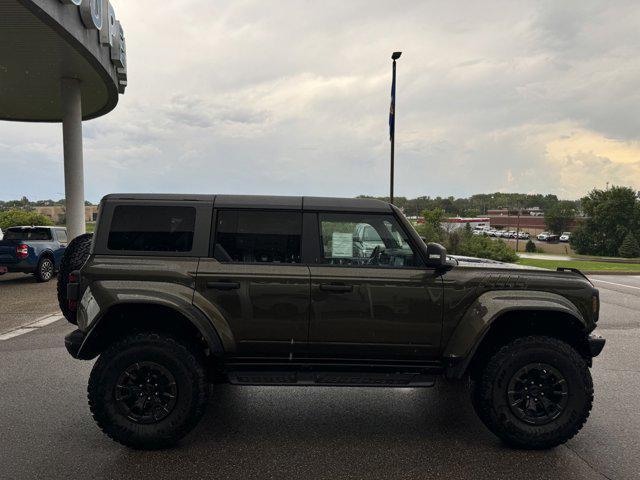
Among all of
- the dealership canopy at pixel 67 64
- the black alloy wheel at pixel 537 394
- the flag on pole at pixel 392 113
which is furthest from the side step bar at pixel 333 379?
the flag on pole at pixel 392 113

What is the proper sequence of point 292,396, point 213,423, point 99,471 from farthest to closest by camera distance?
point 292,396 → point 213,423 → point 99,471

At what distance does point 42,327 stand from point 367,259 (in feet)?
19.8

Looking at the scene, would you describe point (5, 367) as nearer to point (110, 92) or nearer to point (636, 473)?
point (636, 473)

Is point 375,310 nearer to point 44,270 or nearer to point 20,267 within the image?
point 20,267

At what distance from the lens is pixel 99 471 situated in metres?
2.90

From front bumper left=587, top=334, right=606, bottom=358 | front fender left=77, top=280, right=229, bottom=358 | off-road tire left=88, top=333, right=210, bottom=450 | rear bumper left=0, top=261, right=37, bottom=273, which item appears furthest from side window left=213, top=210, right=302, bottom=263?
rear bumper left=0, top=261, right=37, bottom=273

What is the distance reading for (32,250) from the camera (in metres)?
11.5

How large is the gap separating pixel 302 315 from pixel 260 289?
→ 375 millimetres

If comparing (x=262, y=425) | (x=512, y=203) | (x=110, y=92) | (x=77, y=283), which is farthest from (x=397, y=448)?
(x=512, y=203)

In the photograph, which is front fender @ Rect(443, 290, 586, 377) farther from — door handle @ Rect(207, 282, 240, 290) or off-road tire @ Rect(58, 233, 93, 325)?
off-road tire @ Rect(58, 233, 93, 325)

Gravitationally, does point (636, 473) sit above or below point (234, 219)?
below

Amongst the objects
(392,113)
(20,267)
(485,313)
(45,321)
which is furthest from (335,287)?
(392,113)

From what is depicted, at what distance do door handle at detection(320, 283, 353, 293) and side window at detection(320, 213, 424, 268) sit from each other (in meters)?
0.21

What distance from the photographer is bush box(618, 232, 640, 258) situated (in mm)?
61938
